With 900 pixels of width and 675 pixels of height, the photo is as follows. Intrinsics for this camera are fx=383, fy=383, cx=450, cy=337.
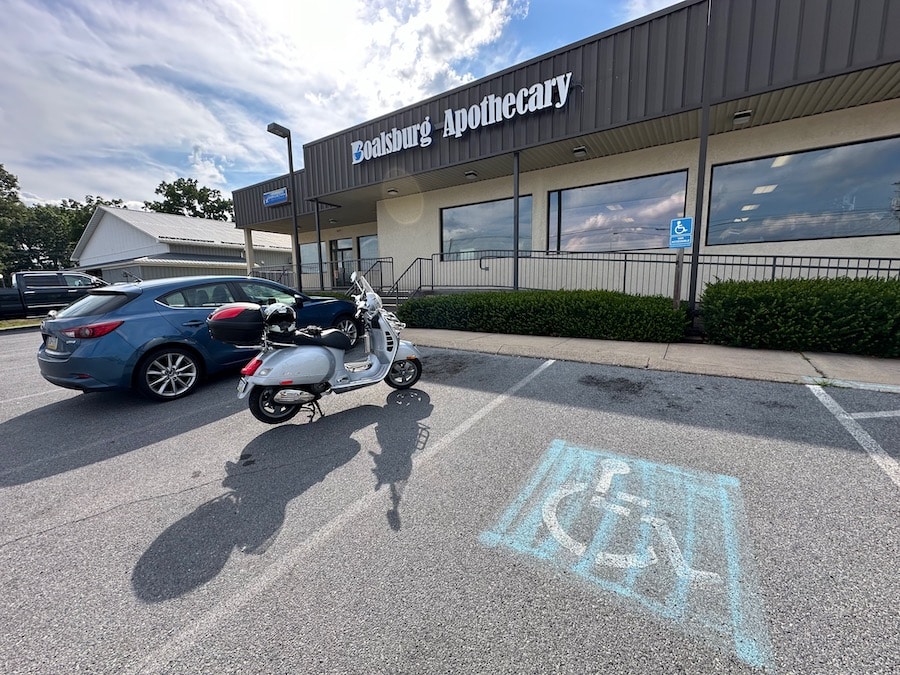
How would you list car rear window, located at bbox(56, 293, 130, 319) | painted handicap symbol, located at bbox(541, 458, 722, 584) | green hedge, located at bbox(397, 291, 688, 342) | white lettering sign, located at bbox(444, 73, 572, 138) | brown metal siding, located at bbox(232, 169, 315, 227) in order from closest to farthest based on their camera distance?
painted handicap symbol, located at bbox(541, 458, 722, 584) → car rear window, located at bbox(56, 293, 130, 319) → green hedge, located at bbox(397, 291, 688, 342) → white lettering sign, located at bbox(444, 73, 572, 138) → brown metal siding, located at bbox(232, 169, 315, 227)

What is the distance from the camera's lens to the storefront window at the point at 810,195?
724 centimetres

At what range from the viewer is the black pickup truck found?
13.5 metres

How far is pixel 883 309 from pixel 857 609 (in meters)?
5.53

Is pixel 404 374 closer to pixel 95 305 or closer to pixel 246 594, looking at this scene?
pixel 246 594

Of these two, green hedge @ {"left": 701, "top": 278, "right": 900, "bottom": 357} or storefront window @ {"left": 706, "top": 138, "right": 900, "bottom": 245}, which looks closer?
green hedge @ {"left": 701, "top": 278, "right": 900, "bottom": 357}

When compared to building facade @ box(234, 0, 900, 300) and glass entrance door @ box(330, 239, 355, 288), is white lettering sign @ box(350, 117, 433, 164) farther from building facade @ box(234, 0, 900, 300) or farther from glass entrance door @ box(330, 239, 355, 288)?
glass entrance door @ box(330, 239, 355, 288)

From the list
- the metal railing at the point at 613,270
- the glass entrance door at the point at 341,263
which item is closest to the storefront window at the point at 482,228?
the metal railing at the point at 613,270

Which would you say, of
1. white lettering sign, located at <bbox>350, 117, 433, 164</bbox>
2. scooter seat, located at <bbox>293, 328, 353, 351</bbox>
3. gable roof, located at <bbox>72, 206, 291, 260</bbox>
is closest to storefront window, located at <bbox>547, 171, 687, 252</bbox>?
white lettering sign, located at <bbox>350, 117, 433, 164</bbox>

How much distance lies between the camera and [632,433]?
11.0 feet

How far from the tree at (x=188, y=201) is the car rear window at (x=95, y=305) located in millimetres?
48807

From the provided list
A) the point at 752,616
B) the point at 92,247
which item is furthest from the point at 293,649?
the point at 92,247

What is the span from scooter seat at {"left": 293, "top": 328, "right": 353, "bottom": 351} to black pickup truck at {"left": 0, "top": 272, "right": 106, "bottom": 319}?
568 inches

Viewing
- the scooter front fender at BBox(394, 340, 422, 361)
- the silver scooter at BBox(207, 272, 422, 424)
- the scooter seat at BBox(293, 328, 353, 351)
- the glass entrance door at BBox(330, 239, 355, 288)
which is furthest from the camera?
the glass entrance door at BBox(330, 239, 355, 288)

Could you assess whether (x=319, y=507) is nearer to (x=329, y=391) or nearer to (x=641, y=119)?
(x=329, y=391)
